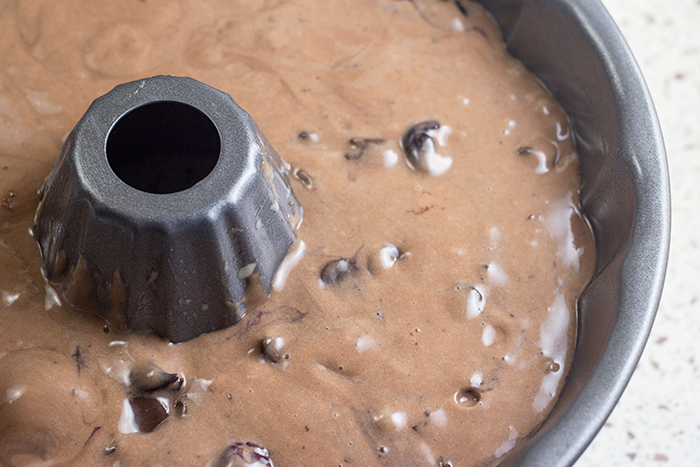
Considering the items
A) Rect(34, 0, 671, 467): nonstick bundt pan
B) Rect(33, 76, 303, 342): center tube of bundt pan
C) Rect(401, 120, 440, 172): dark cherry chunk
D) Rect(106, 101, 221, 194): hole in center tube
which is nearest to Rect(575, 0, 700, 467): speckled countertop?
Rect(34, 0, 671, 467): nonstick bundt pan

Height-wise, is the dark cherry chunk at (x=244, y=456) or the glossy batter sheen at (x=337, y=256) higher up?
the glossy batter sheen at (x=337, y=256)

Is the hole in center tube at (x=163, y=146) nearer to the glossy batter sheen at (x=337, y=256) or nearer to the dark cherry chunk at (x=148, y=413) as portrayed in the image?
the glossy batter sheen at (x=337, y=256)

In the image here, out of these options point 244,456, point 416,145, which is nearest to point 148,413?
point 244,456

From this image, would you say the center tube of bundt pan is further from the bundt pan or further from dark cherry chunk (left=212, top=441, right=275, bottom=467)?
the bundt pan

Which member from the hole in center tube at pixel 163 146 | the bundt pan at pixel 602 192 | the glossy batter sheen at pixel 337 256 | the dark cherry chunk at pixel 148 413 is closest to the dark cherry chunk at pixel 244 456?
the glossy batter sheen at pixel 337 256

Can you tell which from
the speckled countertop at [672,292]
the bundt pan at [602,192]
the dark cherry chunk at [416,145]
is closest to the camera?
the bundt pan at [602,192]

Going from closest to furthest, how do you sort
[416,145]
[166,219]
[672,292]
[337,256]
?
[166,219] → [337,256] → [416,145] → [672,292]

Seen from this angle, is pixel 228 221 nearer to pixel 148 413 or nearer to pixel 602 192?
pixel 148 413
